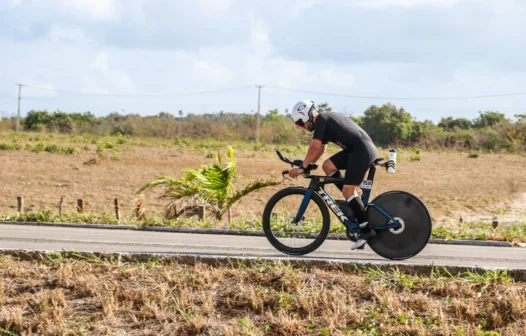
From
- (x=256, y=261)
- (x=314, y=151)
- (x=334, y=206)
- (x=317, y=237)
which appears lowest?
(x=256, y=261)

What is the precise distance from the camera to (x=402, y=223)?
8.43 meters

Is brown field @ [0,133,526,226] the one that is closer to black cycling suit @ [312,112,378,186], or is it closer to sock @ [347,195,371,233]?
sock @ [347,195,371,233]

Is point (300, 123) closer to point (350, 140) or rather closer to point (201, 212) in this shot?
point (350, 140)

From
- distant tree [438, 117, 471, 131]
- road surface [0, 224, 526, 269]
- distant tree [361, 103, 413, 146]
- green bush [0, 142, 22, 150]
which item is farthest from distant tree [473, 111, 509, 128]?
road surface [0, 224, 526, 269]

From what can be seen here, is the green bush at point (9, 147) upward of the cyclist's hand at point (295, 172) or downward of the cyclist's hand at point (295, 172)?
downward

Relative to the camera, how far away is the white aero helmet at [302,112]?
835 cm

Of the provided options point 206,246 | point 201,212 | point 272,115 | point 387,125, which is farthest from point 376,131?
point 206,246

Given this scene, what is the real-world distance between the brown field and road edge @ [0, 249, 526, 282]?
13575 millimetres

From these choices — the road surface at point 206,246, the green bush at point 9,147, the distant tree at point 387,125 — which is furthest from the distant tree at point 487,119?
the road surface at point 206,246

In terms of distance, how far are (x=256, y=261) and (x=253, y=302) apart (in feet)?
3.37

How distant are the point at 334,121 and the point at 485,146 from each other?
46.8m

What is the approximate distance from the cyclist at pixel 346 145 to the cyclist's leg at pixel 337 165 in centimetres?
15

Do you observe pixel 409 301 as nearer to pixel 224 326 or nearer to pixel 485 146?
pixel 224 326

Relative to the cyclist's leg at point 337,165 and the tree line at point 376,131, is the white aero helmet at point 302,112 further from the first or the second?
the tree line at point 376,131
